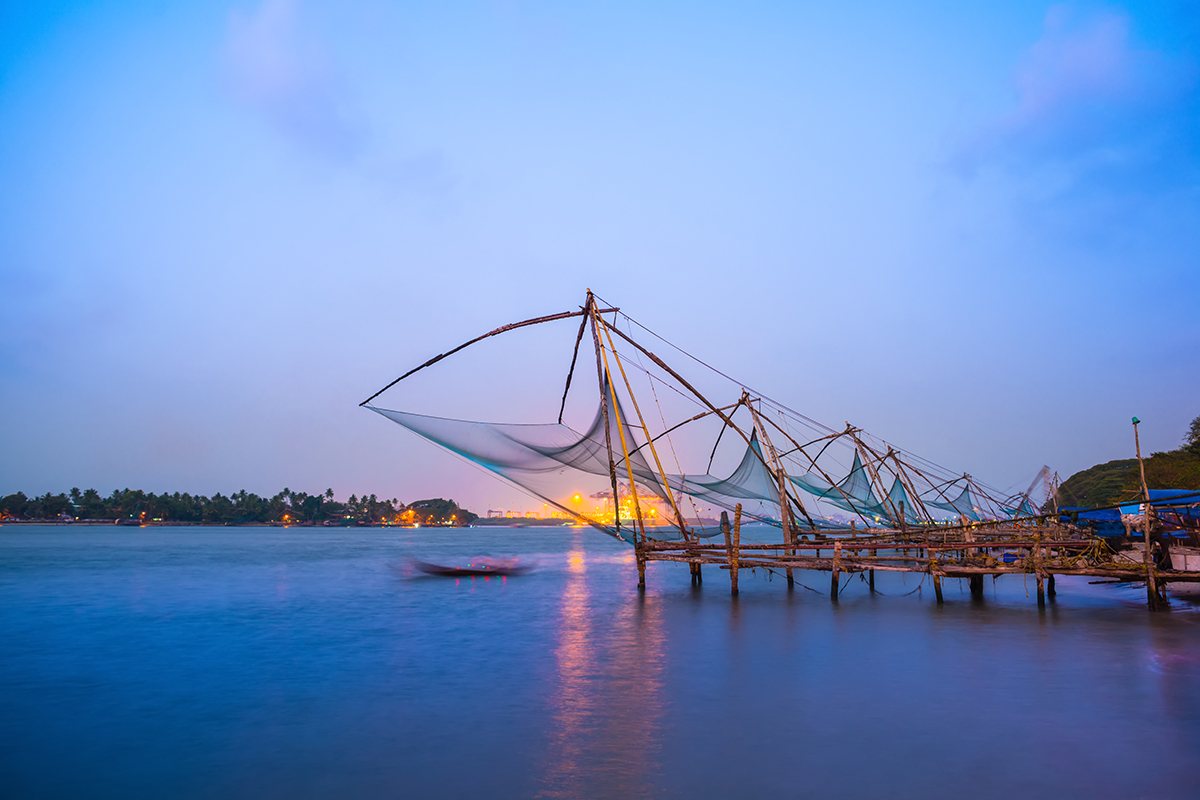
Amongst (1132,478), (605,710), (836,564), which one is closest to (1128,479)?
(1132,478)

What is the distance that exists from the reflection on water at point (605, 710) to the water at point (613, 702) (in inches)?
1.4

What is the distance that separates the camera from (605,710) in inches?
279

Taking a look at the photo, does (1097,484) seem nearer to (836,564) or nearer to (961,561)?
(961,561)

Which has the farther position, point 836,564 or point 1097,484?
point 1097,484

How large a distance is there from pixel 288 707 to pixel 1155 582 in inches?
549

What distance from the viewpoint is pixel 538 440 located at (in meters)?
13.0

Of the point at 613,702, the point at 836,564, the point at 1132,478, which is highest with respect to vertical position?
the point at 1132,478

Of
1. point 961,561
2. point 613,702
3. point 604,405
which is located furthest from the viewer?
point 961,561

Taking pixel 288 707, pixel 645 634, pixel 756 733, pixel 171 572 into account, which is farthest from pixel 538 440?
pixel 171 572

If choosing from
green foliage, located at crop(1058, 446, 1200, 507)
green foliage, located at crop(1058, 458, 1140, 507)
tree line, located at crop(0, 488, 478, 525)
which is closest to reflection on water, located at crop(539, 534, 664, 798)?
green foliage, located at crop(1058, 446, 1200, 507)

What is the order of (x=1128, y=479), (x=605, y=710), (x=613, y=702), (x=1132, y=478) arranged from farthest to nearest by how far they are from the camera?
(x=1128, y=479) < (x=1132, y=478) < (x=613, y=702) < (x=605, y=710)

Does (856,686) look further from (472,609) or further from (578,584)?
(578,584)

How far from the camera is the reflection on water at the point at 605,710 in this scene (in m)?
5.17

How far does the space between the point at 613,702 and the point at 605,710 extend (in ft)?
1.08
